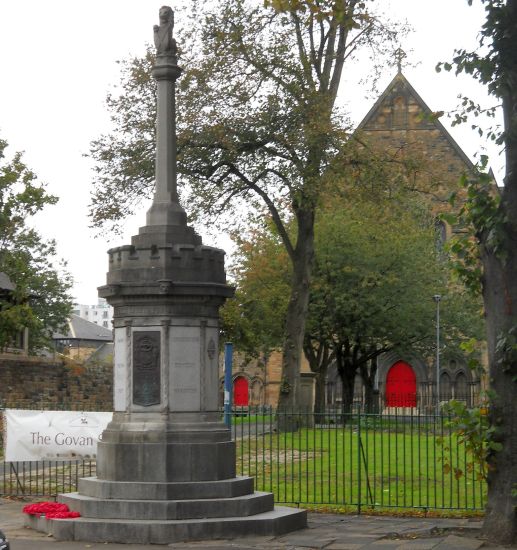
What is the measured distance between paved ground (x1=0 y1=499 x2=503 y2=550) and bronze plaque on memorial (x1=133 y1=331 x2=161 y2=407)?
7.05 feet

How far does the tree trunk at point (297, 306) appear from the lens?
34.6m

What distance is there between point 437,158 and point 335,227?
44.0ft

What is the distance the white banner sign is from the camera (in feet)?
60.3

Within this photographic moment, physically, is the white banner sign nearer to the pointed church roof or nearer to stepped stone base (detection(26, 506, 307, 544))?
stepped stone base (detection(26, 506, 307, 544))

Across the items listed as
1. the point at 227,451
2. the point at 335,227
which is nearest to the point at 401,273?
the point at 335,227

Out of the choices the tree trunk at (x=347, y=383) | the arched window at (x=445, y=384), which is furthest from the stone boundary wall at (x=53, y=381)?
the arched window at (x=445, y=384)

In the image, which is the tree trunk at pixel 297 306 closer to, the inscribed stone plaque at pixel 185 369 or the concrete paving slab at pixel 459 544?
the inscribed stone plaque at pixel 185 369

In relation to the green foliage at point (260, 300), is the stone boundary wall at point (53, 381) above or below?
below

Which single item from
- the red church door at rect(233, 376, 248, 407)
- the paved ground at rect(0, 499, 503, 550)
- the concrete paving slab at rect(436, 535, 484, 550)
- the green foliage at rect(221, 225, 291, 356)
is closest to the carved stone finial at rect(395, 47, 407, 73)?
the green foliage at rect(221, 225, 291, 356)

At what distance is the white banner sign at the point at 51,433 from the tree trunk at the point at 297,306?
16.5 metres

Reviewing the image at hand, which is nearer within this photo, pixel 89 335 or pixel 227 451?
pixel 227 451

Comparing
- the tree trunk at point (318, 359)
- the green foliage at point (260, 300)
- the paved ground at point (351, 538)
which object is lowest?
the paved ground at point (351, 538)

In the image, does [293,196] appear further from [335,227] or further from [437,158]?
[335,227]

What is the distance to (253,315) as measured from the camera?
156 ft
